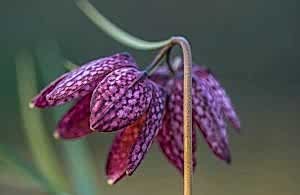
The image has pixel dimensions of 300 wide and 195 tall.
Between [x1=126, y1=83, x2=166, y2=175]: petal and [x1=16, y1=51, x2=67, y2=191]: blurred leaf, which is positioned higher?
[x1=16, y1=51, x2=67, y2=191]: blurred leaf

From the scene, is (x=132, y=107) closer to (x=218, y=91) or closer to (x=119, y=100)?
(x=119, y=100)

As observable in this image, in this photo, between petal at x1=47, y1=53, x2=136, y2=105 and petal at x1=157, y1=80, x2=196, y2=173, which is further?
petal at x1=157, y1=80, x2=196, y2=173

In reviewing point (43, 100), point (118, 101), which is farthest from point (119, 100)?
point (43, 100)

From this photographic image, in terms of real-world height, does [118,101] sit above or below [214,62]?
below

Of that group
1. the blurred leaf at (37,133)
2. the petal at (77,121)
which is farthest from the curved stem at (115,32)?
the blurred leaf at (37,133)

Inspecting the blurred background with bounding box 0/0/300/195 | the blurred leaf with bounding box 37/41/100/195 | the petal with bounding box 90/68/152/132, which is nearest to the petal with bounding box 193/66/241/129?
the petal with bounding box 90/68/152/132

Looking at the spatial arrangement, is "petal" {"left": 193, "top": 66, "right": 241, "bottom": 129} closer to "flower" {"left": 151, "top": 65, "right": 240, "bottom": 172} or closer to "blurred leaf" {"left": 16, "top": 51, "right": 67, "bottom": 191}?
"flower" {"left": 151, "top": 65, "right": 240, "bottom": 172}

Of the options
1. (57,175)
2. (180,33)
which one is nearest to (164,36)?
(180,33)

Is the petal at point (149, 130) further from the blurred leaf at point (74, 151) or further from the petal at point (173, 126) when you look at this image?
the blurred leaf at point (74, 151)
